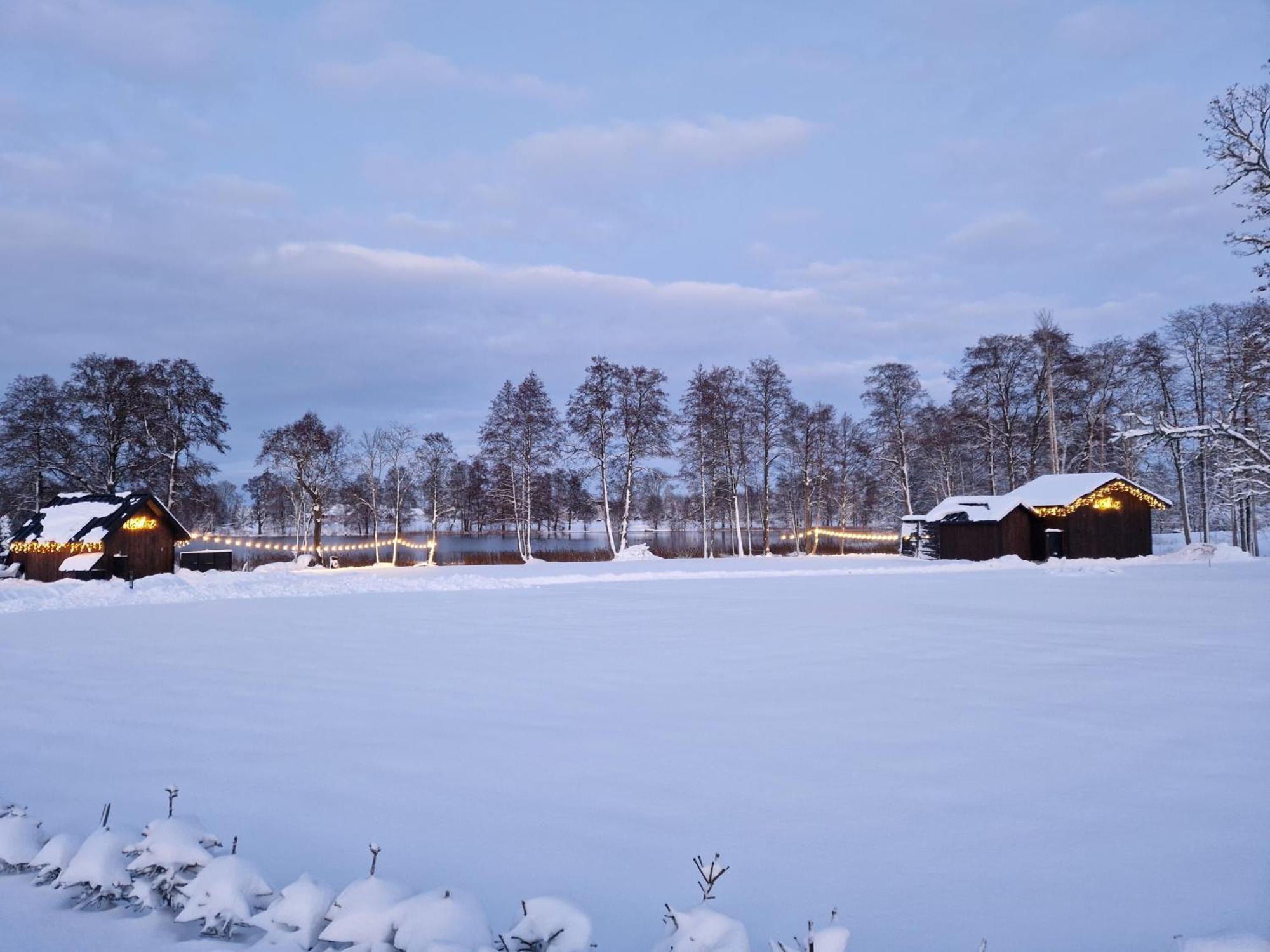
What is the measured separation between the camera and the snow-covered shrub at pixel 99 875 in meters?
3.04

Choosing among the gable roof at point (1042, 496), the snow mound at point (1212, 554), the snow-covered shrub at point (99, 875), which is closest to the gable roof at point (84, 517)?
the snow-covered shrub at point (99, 875)

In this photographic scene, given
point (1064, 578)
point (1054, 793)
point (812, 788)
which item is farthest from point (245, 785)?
point (1064, 578)

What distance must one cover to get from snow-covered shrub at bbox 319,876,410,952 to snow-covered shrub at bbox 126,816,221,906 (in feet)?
2.80

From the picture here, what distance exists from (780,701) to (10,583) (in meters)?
27.8

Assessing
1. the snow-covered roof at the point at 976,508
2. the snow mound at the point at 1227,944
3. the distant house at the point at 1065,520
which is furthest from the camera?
the snow-covered roof at the point at 976,508

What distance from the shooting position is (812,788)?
444cm

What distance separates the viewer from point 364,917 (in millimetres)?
2594

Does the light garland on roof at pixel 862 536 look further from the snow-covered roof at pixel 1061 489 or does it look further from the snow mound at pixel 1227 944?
the snow mound at pixel 1227 944

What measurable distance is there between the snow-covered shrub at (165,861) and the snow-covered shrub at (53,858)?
1.42ft

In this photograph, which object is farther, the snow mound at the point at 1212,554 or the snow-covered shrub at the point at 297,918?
the snow mound at the point at 1212,554

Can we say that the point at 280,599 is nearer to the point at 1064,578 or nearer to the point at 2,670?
the point at 2,670

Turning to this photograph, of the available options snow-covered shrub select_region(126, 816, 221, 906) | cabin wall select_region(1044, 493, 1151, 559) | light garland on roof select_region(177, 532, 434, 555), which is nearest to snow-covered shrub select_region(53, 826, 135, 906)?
snow-covered shrub select_region(126, 816, 221, 906)

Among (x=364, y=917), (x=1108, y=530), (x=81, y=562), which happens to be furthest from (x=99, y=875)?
(x=1108, y=530)

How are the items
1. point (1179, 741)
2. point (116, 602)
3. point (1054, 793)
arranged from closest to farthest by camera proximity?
1. point (1054, 793)
2. point (1179, 741)
3. point (116, 602)
